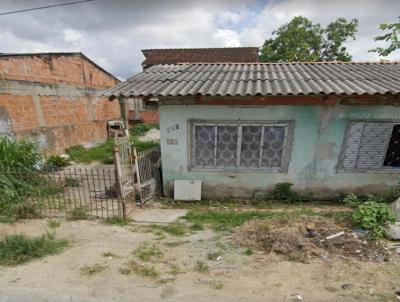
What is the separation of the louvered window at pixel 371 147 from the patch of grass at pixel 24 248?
6625 millimetres

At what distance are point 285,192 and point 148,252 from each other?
12.6 feet

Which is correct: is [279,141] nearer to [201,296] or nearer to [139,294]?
[201,296]

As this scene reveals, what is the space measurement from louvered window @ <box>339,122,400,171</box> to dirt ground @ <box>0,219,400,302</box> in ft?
9.47

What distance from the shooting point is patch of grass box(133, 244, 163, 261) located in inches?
147

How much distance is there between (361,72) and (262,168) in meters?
3.98

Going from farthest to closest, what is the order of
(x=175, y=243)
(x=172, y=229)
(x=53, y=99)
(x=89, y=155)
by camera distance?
(x=89, y=155) → (x=53, y=99) → (x=172, y=229) → (x=175, y=243)

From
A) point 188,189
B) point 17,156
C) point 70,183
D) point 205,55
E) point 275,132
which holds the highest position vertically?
point 205,55

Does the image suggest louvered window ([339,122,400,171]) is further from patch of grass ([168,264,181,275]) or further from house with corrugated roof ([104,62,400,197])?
patch of grass ([168,264,181,275])

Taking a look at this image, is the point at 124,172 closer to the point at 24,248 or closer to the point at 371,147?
the point at 24,248

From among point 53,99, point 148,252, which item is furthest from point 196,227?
point 53,99

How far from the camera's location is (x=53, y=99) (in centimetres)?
1034

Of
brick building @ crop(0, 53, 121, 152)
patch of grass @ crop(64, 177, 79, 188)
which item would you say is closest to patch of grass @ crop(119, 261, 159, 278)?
patch of grass @ crop(64, 177, 79, 188)

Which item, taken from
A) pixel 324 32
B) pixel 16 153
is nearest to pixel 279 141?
pixel 16 153

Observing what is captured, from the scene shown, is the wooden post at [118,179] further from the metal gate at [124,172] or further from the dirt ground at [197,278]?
the dirt ground at [197,278]
